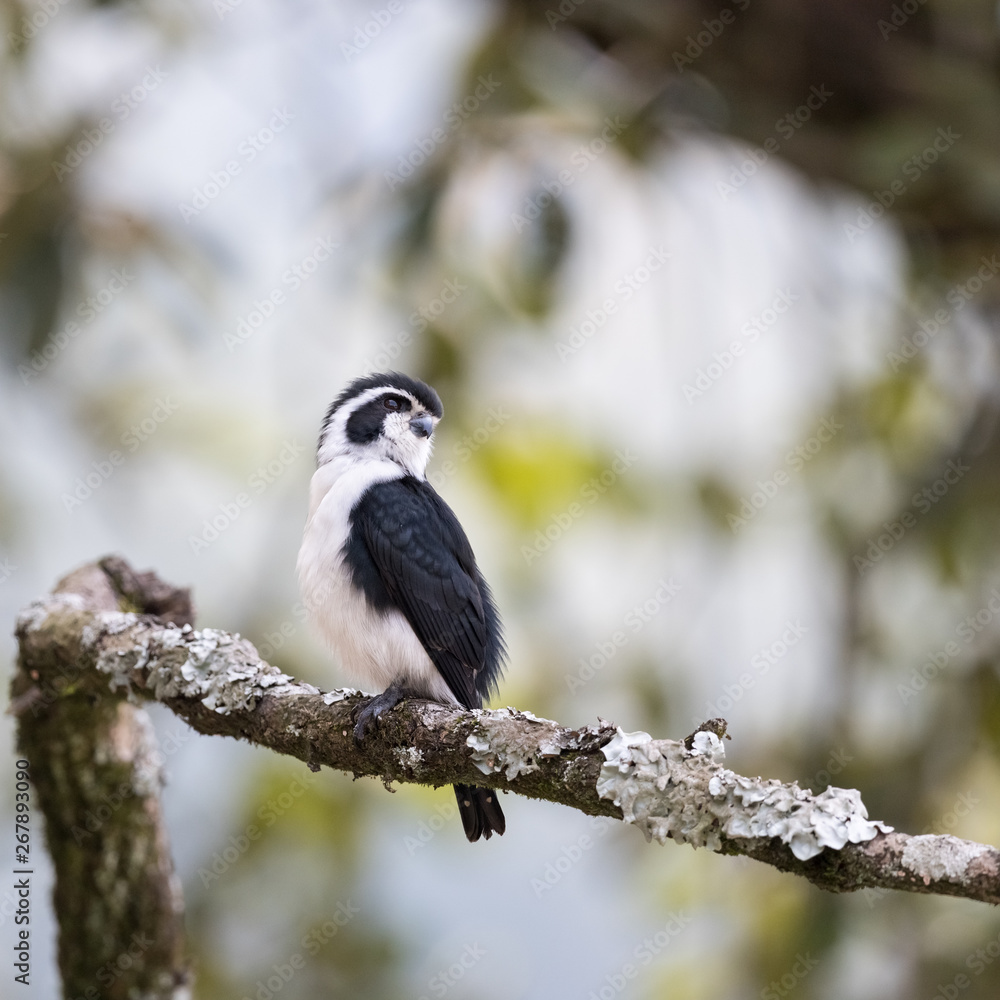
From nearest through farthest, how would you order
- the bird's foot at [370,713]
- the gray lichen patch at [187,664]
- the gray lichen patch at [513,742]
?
the gray lichen patch at [513,742], the bird's foot at [370,713], the gray lichen patch at [187,664]

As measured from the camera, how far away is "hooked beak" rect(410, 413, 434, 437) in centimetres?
466

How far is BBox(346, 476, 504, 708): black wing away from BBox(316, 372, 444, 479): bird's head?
1.63 feet

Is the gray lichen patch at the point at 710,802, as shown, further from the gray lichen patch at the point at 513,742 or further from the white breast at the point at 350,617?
the white breast at the point at 350,617

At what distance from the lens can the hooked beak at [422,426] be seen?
466 cm

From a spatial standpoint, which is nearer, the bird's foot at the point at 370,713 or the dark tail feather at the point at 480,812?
the bird's foot at the point at 370,713

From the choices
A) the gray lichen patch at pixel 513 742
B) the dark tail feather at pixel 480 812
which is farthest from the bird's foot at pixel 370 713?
the dark tail feather at pixel 480 812

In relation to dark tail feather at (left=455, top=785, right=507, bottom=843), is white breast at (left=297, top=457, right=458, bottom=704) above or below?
above

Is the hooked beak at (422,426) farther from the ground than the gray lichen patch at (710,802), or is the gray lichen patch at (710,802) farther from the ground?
the hooked beak at (422,426)

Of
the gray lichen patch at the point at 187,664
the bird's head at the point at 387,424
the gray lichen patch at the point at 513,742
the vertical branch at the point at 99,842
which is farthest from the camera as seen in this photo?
the bird's head at the point at 387,424

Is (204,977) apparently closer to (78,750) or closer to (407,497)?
(78,750)

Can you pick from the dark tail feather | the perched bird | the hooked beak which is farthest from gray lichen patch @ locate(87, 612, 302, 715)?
the hooked beak

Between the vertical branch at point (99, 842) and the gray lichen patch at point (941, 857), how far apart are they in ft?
8.27

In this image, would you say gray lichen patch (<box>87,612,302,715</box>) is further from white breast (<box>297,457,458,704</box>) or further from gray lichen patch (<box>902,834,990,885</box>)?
gray lichen patch (<box>902,834,990,885</box>)

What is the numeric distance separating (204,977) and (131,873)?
2.15 metres
